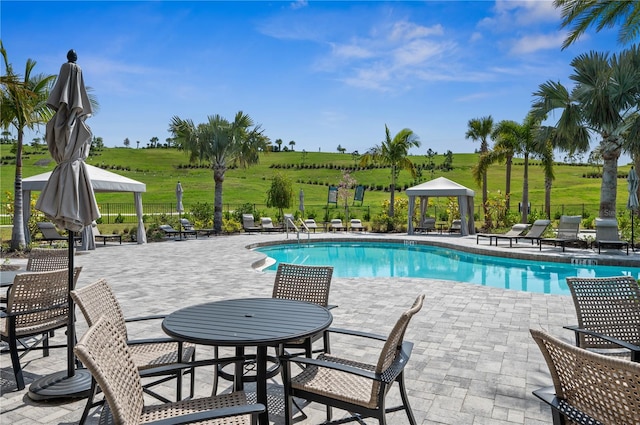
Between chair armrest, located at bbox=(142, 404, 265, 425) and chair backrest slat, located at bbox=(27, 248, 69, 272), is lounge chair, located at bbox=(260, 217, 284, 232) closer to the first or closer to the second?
chair backrest slat, located at bbox=(27, 248, 69, 272)

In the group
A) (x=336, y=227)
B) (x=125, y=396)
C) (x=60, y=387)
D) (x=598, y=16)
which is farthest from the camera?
(x=336, y=227)

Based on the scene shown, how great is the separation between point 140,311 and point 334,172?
70.8 meters

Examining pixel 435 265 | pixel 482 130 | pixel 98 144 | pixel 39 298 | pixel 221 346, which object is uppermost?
pixel 98 144

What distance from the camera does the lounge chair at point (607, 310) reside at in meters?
3.05

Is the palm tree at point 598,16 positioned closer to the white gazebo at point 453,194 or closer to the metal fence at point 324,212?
the white gazebo at point 453,194

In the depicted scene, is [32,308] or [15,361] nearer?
[15,361]

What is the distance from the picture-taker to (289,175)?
7294 centimetres

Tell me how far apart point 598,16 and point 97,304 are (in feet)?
42.3

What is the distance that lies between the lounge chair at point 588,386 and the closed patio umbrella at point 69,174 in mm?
3210

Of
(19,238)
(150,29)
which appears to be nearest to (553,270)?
(150,29)

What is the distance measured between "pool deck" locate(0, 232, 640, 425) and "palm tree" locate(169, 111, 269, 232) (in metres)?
9.41

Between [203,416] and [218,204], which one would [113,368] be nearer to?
[203,416]

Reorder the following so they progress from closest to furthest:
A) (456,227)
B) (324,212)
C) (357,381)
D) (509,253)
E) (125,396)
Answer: (125,396), (357,381), (509,253), (456,227), (324,212)

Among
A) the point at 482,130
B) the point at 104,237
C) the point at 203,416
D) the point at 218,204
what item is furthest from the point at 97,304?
the point at 482,130
